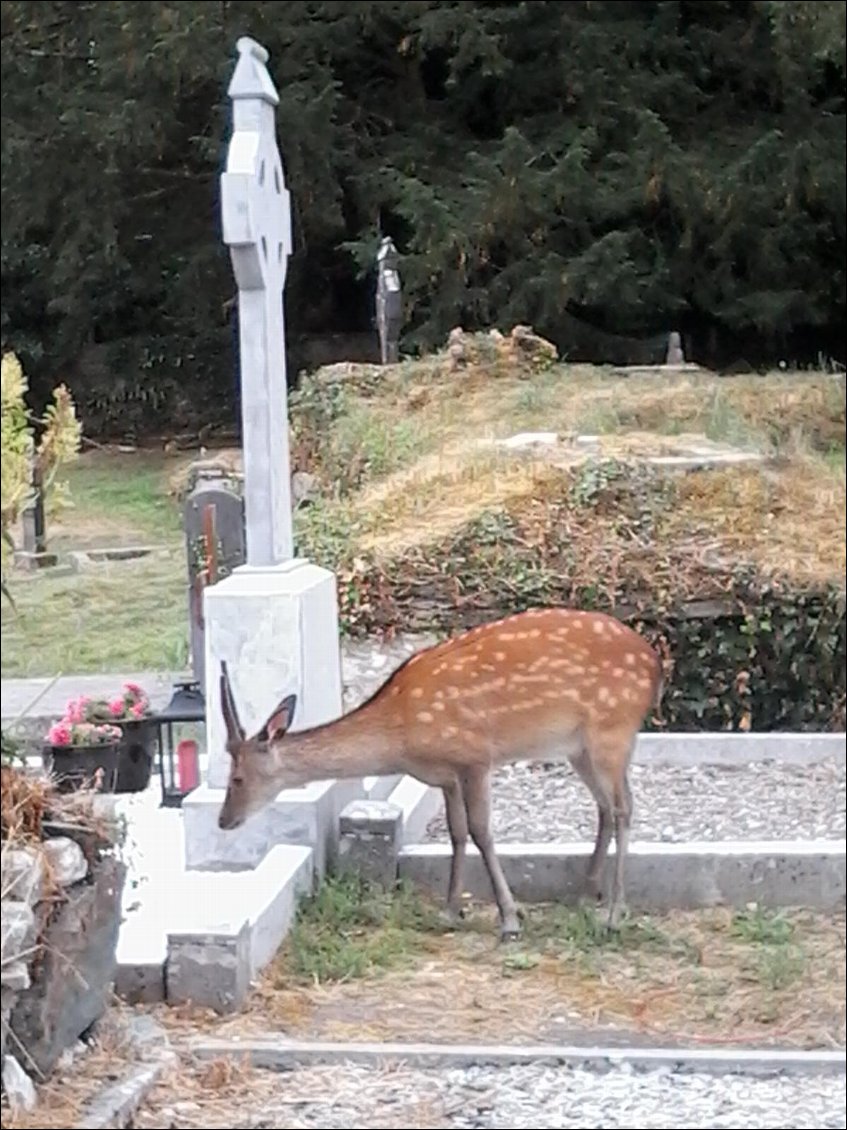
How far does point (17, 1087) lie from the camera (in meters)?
3.00

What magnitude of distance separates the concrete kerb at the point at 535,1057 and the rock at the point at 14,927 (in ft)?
2.08

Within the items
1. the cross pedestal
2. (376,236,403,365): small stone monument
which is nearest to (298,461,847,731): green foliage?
the cross pedestal

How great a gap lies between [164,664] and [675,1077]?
18.6 ft

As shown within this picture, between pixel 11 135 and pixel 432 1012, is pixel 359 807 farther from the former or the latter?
pixel 11 135

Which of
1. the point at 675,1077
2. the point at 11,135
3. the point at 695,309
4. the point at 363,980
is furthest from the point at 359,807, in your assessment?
the point at 11,135

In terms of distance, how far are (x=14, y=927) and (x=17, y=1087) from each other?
0.26m

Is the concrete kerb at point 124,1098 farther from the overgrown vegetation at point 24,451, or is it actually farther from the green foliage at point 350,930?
the overgrown vegetation at point 24,451

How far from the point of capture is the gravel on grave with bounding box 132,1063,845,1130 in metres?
3.26

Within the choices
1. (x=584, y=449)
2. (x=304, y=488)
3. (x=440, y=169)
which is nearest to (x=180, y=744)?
(x=584, y=449)

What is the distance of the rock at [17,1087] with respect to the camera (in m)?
2.98

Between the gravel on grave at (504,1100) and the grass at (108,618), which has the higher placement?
the gravel on grave at (504,1100)

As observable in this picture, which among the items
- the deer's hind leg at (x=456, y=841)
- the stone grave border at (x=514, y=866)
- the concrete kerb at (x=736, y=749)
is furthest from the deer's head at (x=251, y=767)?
the concrete kerb at (x=736, y=749)

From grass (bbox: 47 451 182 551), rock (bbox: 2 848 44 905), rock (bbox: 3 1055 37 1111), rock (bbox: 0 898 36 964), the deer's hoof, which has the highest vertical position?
rock (bbox: 2 848 44 905)

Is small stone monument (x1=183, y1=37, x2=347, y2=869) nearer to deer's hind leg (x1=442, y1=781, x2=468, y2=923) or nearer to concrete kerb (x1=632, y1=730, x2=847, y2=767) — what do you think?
deer's hind leg (x1=442, y1=781, x2=468, y2=923)
